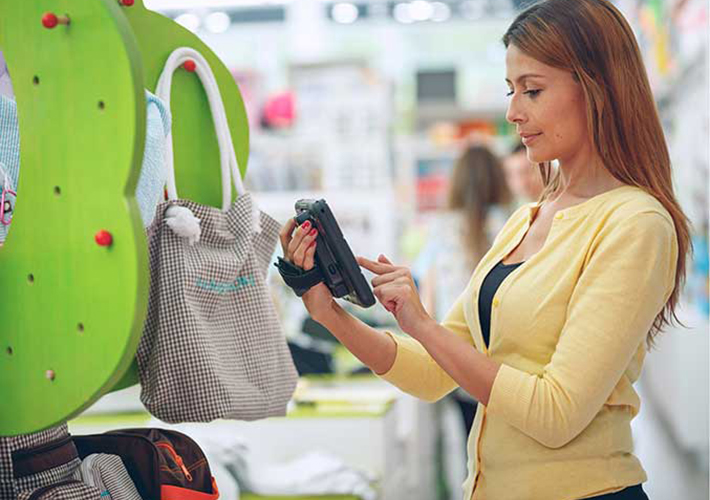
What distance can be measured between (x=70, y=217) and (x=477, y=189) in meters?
3.00

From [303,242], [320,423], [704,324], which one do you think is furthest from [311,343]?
[303,242]

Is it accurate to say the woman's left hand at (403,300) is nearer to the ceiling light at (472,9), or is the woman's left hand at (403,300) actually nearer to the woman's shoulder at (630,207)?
the woman's shoulder at (630,207)

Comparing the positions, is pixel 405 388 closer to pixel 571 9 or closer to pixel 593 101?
pixel 593 101

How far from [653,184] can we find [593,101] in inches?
6.3

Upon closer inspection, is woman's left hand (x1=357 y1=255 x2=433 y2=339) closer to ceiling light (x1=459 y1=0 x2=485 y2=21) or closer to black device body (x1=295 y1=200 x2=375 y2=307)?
black device body (x1=295 y1=200 x2=375 y2=307)

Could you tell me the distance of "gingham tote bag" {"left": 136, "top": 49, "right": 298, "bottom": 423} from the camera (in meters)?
1.36

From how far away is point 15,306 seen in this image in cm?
109

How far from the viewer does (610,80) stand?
1.41 meters

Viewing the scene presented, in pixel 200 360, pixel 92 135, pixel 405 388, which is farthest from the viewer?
pixel 405 388

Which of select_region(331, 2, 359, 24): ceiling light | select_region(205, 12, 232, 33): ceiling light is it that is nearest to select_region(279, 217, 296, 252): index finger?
select_region(331, 2, 359, 24): ceiling light

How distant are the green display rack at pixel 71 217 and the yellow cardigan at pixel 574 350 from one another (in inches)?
23.2

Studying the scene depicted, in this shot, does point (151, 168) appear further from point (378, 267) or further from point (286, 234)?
point (378, 267)

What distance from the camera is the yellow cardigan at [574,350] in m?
1.30

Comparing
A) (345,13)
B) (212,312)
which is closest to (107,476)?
(212,312)
